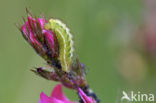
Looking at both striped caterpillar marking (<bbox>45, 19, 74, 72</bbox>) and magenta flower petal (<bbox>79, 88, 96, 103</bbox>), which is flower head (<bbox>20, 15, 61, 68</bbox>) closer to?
striped caterpillar marking (<bbox>45, 19, 74, 72</bbox>)

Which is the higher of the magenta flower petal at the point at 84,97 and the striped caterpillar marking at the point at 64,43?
the striped caterpillar marking at the point at 64,43

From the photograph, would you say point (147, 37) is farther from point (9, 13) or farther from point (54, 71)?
point (9, 13)

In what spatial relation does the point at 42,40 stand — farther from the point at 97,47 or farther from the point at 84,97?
the point at 97,47

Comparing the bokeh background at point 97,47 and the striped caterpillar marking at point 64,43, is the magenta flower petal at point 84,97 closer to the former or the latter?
the striped caterpillar marking at point 64,43

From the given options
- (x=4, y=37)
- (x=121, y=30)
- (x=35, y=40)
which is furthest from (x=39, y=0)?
(x=35, y=40)

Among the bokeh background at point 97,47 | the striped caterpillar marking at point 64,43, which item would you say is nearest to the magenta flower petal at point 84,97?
the striped caterpillar marking at point 64,43
